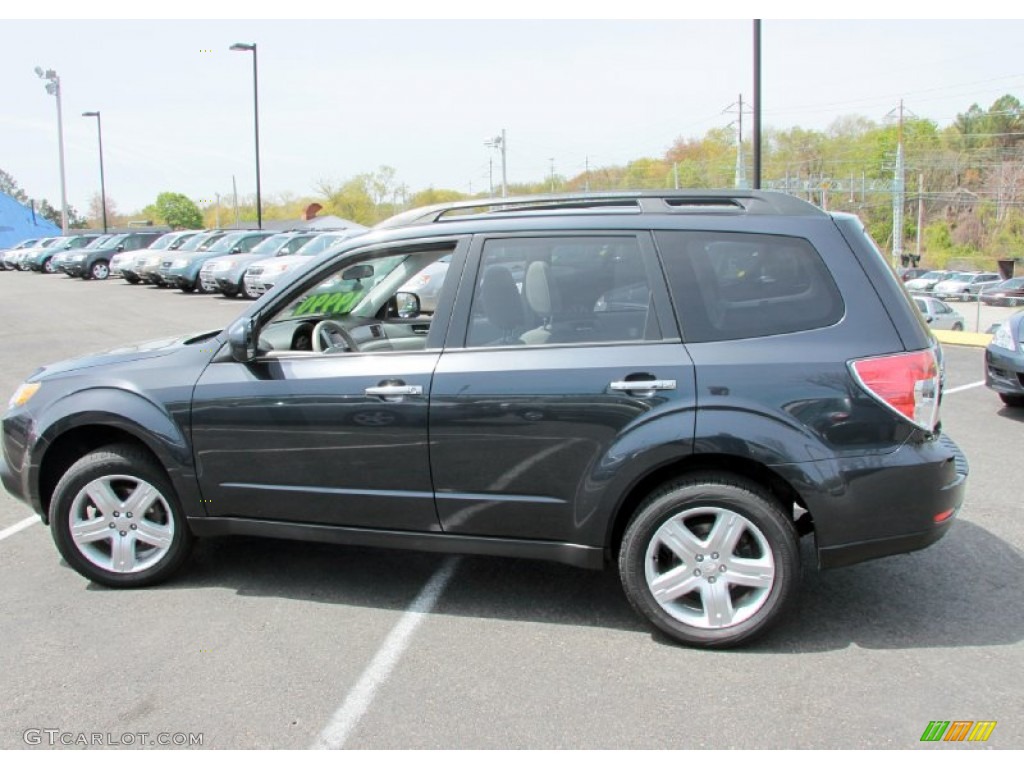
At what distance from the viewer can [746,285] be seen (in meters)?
3.71

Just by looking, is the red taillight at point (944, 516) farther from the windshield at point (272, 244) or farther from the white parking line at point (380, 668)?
the windshield at point (272, 244)

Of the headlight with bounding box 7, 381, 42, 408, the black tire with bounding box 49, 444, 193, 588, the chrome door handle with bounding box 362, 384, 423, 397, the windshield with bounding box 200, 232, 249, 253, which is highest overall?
the windshield with bounding box 200, 232, 249, 253

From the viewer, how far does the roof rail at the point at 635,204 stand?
151 inches

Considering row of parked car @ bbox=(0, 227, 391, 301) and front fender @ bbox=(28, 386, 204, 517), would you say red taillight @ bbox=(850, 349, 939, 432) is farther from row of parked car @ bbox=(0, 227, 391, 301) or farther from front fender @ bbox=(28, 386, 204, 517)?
row of parked car @ bbox=(0, 227, 391, 301)

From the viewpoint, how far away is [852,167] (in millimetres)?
97500

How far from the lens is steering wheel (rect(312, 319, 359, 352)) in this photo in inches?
182

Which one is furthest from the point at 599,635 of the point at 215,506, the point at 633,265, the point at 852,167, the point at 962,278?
the point at 852,167

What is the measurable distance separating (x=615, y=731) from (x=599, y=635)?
759 mm

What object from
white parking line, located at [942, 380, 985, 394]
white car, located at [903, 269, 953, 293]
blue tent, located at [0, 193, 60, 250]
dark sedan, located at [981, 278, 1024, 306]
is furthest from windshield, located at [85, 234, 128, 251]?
white car, located at [903, 269, 953, 293]

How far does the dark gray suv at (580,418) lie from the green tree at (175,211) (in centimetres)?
13907

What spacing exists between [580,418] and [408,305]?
2489mm

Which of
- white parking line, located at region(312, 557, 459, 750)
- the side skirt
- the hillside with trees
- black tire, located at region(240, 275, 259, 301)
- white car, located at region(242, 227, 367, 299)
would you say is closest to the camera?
white parking line, located at region(312, 557, 459, 750)

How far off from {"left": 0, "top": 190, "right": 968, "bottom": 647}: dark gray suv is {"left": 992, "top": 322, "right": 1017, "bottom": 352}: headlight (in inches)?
181

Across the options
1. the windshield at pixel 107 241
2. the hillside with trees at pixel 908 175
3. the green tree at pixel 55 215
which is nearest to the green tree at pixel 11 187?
the green tree at pixel 55 215
